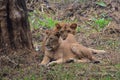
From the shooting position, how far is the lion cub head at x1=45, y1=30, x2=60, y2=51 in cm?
905

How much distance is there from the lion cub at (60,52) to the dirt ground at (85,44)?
208 millimetres

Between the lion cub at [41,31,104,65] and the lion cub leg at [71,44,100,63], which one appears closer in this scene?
the lion cub at [41,31,104,65]

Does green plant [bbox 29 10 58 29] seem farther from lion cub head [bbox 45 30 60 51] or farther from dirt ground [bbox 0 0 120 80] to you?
lion cub head [bbox 45 30 60 51]

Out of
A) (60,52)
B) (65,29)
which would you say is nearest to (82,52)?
(60,52)

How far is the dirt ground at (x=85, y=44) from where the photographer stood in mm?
8305

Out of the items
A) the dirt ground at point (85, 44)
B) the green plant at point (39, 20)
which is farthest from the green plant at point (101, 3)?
the green plant at point (39, 20)

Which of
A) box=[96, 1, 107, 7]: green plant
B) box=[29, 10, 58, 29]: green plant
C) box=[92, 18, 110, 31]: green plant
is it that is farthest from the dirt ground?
box=[29, 10, 58, 29]: green plant

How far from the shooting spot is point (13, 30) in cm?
914

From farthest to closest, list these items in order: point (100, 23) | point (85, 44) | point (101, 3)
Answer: point (101, 3)
point (100, 23)
point (85, 44)

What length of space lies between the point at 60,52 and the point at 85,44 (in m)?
2.11

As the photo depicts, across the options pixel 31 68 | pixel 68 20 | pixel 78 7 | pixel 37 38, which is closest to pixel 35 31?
pixel 37 38

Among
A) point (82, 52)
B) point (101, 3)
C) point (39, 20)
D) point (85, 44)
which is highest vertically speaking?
point (101, 3)

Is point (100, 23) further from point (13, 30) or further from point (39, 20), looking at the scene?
point (13, 30)

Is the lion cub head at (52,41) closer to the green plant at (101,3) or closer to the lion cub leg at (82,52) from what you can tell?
the lion cub leg at (82,52)
